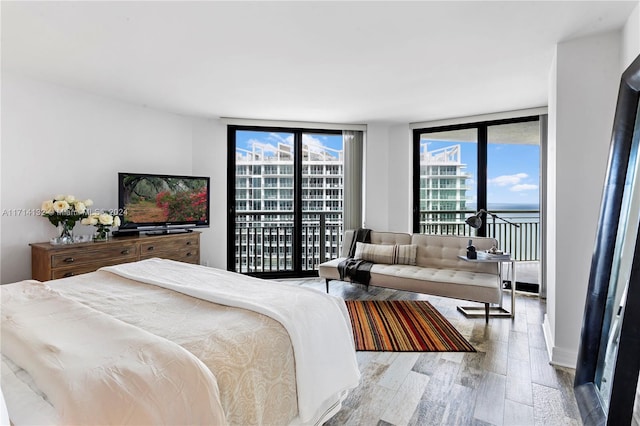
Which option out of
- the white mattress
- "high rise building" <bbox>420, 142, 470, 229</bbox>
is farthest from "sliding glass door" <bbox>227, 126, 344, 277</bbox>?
the white mattress

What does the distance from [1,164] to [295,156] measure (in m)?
3.23

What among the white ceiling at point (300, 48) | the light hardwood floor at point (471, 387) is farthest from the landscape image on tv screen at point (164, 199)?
the light hardwood floor at point (471, 387)

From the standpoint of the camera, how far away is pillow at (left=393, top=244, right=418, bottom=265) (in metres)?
3.93

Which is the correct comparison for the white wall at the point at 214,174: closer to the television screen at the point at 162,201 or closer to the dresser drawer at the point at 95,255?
the television screen at the point at 162,201

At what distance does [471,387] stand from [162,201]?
3.66 meters

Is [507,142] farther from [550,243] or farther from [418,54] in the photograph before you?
[418,54]

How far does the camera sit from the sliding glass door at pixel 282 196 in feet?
15.8

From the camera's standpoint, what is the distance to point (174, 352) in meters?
1.05

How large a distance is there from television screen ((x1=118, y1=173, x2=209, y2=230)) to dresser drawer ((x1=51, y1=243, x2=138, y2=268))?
450mm

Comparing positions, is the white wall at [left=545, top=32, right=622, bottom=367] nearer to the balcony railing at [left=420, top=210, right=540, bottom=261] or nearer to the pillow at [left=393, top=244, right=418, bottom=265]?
the pillow at [left=393, top=244, right=418, bottom=265]

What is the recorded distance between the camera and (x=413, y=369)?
227 centimetres

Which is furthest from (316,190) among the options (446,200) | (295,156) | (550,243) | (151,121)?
(550,243)

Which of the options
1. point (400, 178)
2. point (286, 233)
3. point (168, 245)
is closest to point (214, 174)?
point (168, 245)

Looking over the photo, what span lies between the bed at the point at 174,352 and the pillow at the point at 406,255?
226cm
